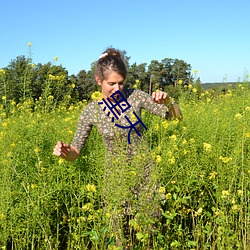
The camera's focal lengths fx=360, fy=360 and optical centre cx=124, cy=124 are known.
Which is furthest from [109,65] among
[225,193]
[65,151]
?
[225,193]

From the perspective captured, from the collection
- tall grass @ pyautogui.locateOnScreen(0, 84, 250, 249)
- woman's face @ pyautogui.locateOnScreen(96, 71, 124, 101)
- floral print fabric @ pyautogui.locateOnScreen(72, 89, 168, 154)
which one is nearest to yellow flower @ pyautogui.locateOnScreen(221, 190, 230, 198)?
tall grass @ pyautogui.locateOnScreen(0, 84, 250, 249)

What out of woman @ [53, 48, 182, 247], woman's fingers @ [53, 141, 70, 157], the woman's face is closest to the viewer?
woman @ [53, 48, 182, 247]

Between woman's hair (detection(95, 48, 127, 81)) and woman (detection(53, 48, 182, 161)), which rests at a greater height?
woman's hair (detection(95, 48, 127, 81))

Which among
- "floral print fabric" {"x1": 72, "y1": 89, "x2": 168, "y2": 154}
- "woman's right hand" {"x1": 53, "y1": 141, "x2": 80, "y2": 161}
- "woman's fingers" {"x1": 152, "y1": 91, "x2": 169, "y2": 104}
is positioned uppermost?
"woman's fingers" {"x1": 152, "y1": 91, "x2": 169, "y2": 104}

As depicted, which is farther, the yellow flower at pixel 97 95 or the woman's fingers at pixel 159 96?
the yellow flower at pixel 97 95

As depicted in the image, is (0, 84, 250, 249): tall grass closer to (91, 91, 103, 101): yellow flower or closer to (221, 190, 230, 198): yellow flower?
(221, 190, 230, 198): yellow flower

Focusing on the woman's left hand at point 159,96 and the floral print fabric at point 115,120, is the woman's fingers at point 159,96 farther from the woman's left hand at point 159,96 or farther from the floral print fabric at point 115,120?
the floral print fabric at point 115,120

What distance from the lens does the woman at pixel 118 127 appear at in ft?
6.20

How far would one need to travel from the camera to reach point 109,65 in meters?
2.30

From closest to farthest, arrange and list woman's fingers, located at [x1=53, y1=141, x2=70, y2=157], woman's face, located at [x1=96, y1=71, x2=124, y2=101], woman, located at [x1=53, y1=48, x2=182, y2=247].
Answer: woman, located at [x1=53, y1=48, x2=182, y2=247]
woman's fingers, located at [x1=53, y1=141, x2=70, y2=157]
woman's face, located at [x1=96, y1=71, x2=124, y2=101]

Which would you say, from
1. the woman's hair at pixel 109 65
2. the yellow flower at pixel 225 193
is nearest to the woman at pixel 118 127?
the woman's hair at pixel 109 65

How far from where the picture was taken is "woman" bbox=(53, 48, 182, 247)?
1.89 metres

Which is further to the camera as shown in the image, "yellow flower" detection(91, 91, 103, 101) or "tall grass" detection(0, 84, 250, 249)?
"yellow flower" detection(91, 91, 103, 101)

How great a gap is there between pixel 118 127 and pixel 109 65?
0.40 m
